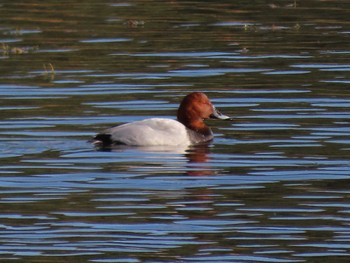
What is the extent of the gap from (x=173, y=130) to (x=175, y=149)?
261 mm

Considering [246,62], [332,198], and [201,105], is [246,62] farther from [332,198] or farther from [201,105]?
[332,198]

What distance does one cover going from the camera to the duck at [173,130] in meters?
15.6

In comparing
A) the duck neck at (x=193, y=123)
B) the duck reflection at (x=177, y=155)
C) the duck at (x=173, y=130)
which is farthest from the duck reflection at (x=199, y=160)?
the duck neck at (x=193, y=123)

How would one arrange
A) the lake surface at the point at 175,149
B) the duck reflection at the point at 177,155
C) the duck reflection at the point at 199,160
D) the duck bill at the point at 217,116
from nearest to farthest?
the lake surface at the point at 175,149 → the duck reflection at the point at 199,160 → the duck reflection at the point at 177,155 → the duck bill at the point at 217,116

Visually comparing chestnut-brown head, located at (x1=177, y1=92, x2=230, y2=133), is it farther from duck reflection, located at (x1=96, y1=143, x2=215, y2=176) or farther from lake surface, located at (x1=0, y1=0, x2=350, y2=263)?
duck reflection, located at (x1=96, y1=143, x2=215, y2=176)

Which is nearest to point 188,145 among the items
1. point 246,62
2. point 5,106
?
point 5,106

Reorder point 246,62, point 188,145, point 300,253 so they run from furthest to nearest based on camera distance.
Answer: point 246,62
point 188,145
point 300,253

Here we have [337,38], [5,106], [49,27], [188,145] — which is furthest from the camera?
[49,27]

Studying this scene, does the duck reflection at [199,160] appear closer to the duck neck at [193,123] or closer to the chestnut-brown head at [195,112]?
the duck neck at [193,123]

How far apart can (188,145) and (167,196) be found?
11.5ft

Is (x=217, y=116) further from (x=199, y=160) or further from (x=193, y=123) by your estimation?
(x=199, y=160)

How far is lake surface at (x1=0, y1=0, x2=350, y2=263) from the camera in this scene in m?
10.9

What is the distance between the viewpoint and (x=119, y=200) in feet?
41.0

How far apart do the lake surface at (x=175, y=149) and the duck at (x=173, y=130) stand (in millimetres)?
172
